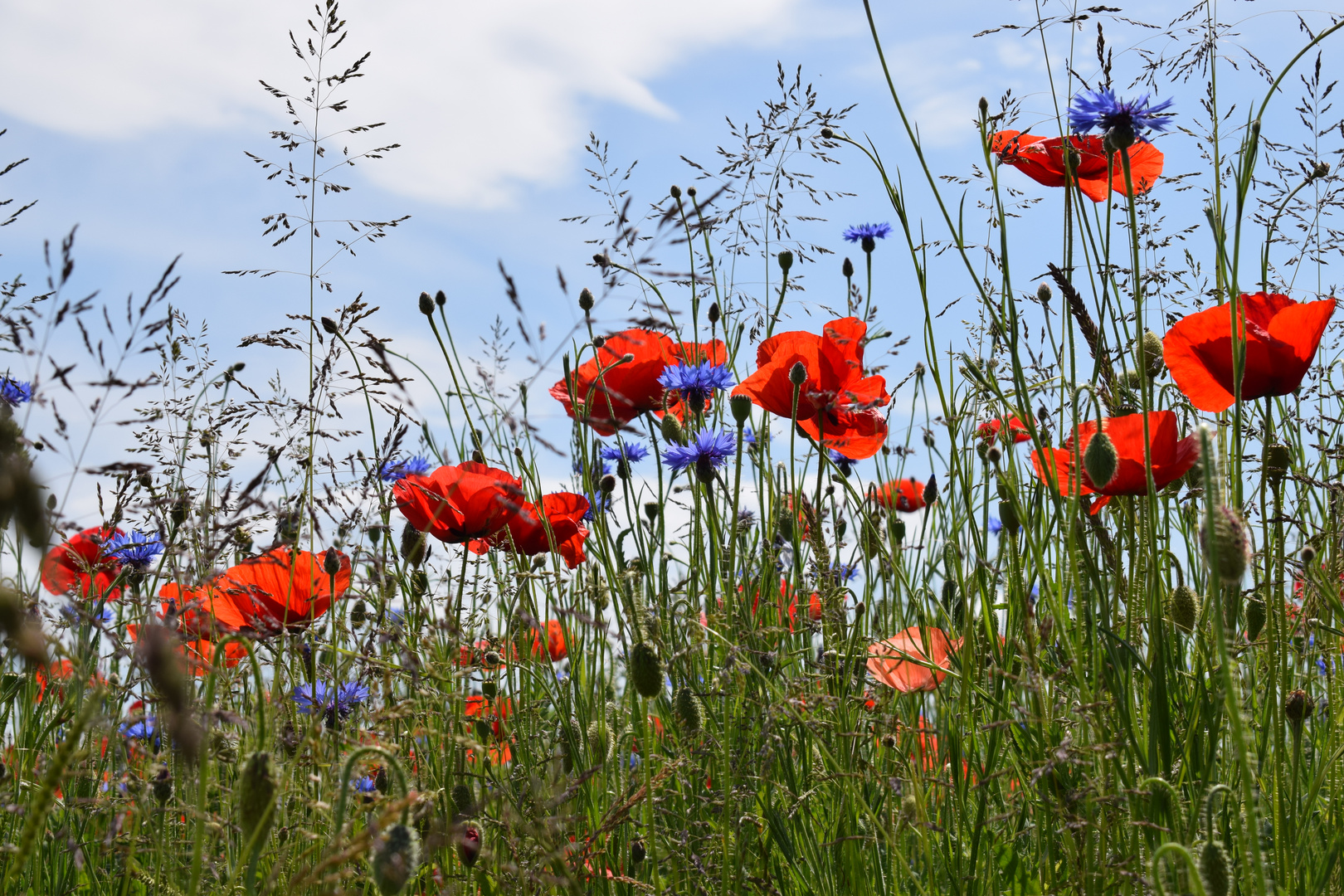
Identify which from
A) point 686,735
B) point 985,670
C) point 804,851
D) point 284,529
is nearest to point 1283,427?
point 985,670

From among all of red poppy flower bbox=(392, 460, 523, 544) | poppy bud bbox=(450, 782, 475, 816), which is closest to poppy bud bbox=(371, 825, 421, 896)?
poppy bud bbox=(450, 782, 475, 816)

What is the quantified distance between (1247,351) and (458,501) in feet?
3.95

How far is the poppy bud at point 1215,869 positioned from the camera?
792 millimetres

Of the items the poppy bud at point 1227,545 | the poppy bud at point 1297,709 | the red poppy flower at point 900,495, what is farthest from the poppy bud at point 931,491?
the poppy bud at point 1227,545

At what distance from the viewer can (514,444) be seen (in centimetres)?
169

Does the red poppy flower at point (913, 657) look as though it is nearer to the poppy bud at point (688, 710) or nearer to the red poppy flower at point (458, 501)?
the poppy bud at point (688, 710)

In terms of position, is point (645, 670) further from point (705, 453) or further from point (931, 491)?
point (931, 491)

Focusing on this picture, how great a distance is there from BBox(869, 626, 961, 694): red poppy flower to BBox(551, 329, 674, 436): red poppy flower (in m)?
0.63

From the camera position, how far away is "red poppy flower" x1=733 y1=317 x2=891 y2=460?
1799 mm

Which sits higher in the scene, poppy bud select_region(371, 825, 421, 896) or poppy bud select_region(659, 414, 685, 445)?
poppy bud select_region(659, 414, 685, 445)

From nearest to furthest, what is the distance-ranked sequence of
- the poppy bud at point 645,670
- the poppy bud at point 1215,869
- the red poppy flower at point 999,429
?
1. the poppy bud at point 1215,869
2. the poppy bud at point 645,670
3. the red poppy flower at point 999,429

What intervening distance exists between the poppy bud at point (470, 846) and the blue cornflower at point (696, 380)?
90cm

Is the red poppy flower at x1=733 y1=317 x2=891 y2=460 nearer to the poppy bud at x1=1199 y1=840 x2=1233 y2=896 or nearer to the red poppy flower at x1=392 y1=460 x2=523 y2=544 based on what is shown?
the red poppy flower at x1=392 y1=460 x2=523 y2=544

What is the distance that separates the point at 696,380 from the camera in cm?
193
